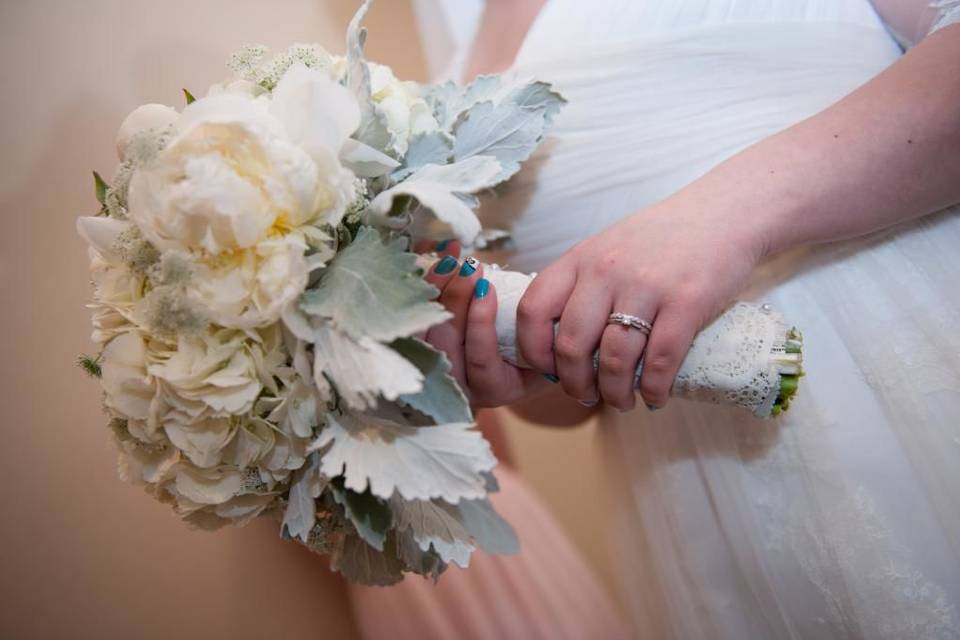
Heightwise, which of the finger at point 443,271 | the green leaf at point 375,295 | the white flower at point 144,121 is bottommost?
the finger at point 443,271

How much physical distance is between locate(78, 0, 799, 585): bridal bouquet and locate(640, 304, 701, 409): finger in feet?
0.11

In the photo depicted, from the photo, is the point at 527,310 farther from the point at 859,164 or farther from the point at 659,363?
the point at 859,164

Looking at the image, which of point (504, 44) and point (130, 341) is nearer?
point (130, 341)

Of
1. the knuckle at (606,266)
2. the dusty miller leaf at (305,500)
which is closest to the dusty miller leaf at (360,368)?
the dusty miller leaf at (305,500)

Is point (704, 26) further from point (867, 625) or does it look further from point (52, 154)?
point (52, 154)

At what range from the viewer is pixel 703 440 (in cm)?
75

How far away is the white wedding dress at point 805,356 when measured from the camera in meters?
0.62

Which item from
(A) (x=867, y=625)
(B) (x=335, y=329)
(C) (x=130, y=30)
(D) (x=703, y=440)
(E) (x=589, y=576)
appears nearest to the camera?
(B) (x=335, y=329)

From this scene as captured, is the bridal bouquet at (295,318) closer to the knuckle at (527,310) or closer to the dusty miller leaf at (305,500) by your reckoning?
the dusty miller leaf at (305,500)

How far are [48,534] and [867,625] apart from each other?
2.84 ft

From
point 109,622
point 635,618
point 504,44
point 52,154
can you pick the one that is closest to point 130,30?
point 52,154

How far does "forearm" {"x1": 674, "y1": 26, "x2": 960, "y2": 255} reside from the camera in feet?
1.99

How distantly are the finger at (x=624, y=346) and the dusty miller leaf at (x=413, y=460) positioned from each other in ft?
0.51

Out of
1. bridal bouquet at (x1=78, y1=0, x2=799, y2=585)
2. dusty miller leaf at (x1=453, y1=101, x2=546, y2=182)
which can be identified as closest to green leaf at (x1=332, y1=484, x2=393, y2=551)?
bridal bouquet at (x1=78, y1=0, x2=799, y2=585)
